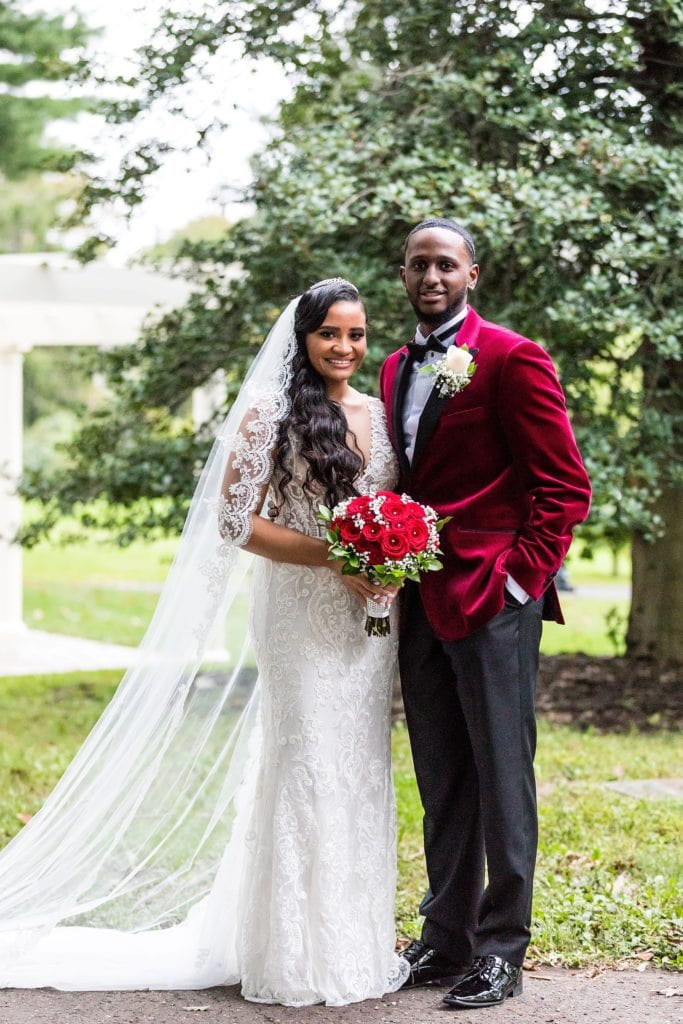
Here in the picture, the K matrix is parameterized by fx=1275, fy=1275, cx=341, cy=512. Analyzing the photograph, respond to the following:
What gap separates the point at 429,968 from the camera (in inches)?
155

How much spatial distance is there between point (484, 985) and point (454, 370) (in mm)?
1788

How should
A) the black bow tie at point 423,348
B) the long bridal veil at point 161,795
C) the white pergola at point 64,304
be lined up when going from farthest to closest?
the white pergola at point 64,304 < the long bridal veil at point 161,795 < the black bow tie at point 423,348

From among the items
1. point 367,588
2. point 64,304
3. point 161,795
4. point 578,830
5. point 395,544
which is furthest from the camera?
point 64,304

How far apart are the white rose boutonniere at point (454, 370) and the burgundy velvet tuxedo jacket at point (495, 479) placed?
0.14 ft

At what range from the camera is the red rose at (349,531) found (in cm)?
359

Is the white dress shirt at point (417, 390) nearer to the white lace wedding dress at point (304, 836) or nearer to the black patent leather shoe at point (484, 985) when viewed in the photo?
the white lace wedding dress at point (304, 836)

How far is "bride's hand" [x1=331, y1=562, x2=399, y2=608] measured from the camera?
3723 mm

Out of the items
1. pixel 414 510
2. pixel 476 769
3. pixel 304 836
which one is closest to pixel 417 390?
pixel 414 510

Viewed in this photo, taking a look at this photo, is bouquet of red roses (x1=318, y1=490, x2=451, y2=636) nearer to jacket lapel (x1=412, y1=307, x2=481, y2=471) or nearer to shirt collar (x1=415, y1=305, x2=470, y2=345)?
jacket lapel (x1=412, y1=307, x2=481, y2=471)

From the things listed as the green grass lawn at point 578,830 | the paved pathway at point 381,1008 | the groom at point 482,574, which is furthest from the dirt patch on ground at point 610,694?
the groom at point 482,574

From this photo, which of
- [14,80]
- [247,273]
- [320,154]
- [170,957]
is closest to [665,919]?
[170,957]

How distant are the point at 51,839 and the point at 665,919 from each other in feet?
6.98

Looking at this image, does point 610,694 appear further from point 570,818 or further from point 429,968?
point 429,968

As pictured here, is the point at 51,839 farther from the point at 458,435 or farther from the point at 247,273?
the point at 247,273
